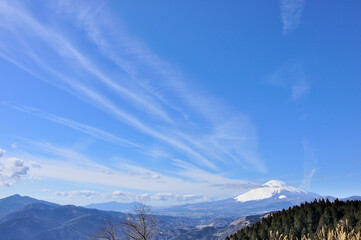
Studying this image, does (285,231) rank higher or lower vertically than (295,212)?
lower

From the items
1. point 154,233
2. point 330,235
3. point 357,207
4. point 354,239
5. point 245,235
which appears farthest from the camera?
point 245,235

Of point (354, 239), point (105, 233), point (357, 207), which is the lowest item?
point (105, 233)

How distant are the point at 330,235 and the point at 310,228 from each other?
2228 inches

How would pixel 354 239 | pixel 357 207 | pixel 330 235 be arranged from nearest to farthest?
pixel 330 235
pixel 354 239
pixel 357 207

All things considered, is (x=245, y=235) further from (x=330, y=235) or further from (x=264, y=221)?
(x=330, y=235)

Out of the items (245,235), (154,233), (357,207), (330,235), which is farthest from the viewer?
(245,235)

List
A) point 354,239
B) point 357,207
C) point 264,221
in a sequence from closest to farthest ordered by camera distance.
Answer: point 354,239 → point 357,207 → point 264,221

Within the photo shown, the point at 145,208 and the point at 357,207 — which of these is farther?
the point at 357,207

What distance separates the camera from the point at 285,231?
210 feet

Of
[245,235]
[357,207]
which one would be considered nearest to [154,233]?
[245,235]

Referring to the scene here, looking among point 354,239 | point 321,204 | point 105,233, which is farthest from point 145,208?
point 321,204

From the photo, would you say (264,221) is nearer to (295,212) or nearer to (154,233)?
(295,212)

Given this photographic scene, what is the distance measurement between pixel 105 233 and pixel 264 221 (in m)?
45.0

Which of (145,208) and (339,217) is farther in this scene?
(339,217)
